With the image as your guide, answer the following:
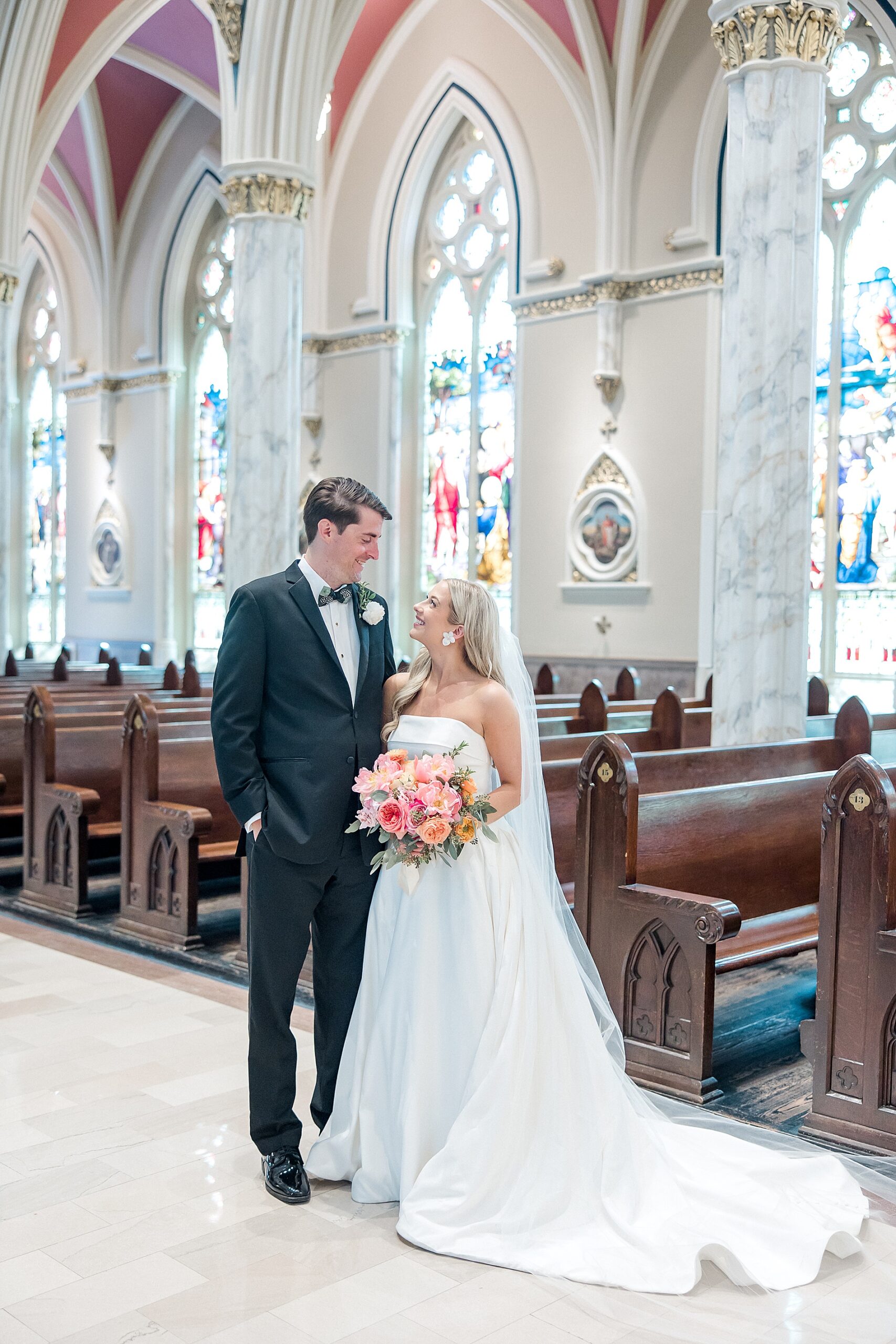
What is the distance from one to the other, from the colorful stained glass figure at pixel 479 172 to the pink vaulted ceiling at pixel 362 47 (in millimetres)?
1618

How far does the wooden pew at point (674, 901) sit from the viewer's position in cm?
390

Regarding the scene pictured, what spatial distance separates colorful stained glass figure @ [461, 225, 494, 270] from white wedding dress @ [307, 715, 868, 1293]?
11.5m

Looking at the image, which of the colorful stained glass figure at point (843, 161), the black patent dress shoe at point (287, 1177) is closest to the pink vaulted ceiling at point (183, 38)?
the colorful stained glass figure at point (843, 161)

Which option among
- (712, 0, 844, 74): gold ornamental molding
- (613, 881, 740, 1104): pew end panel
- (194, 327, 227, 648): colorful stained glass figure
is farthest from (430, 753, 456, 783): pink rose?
(194, 327, 227, 648): colorful stained glass figure

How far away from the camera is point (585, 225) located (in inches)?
476

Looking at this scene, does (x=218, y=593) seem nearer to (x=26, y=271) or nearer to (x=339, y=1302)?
(x=26, y=271)

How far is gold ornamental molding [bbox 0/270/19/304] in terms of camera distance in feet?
37.4

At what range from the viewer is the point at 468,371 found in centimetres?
A: 1391

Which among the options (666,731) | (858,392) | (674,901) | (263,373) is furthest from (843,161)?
(674,901)

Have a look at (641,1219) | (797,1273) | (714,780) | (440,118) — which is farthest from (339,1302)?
(440,118)

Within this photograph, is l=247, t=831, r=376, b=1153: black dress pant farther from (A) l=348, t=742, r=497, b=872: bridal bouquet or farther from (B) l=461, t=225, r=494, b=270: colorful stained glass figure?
(B) l=461, t=225, r=494, b=270: colorful stained glass figure

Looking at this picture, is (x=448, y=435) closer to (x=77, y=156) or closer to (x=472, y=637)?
(x=77, y=156)

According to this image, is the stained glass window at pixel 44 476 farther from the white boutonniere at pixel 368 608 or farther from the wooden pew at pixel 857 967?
the wooden pew at pixel 857 967

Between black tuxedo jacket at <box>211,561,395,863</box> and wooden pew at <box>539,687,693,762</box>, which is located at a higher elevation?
black tuxedo jacket at <box>211,561,395,863</box>
